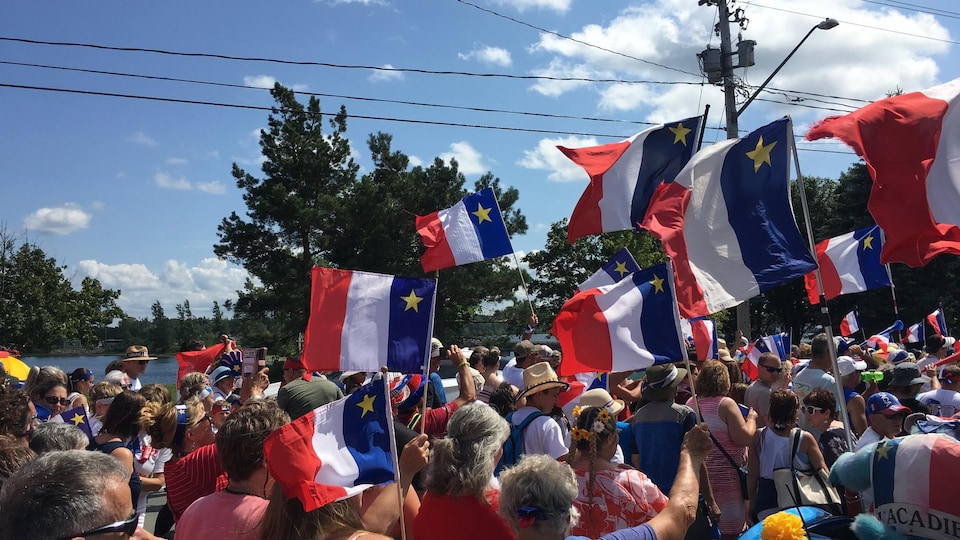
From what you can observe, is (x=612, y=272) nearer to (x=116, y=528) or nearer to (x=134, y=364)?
(x=134, y=364)

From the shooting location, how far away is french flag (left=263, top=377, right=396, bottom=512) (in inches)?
109

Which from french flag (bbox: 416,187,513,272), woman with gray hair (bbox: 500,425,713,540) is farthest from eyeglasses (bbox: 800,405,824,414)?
french flag (bbox: 416,187,513,272)

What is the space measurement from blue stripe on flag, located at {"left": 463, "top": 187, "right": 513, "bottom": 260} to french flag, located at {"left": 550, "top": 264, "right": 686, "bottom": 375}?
404 centimetres

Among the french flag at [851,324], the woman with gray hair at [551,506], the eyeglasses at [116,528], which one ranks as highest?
the french flag at [851,324]

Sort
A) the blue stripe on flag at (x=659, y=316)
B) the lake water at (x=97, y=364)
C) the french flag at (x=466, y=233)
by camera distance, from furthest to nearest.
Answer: the lake water at (x=97, y=364), the french flag at (x=466, y=233), the blue stripe on flag at (x=659, y=316)

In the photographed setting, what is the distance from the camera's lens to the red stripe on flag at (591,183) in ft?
24.0

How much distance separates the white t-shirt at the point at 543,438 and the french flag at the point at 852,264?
7.66 m

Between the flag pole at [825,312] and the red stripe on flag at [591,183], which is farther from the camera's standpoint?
the red stripe on flag at [591,183]

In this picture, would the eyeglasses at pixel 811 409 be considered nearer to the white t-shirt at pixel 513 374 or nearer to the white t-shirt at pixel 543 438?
the white t-shirt at pixel 543 438

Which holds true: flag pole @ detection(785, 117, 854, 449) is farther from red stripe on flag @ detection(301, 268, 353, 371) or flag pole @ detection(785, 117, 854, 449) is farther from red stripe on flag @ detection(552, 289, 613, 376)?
red stripe on flag @ detection(301, 268, 353, 371)

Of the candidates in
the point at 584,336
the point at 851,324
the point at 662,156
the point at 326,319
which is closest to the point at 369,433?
the point at 326,319

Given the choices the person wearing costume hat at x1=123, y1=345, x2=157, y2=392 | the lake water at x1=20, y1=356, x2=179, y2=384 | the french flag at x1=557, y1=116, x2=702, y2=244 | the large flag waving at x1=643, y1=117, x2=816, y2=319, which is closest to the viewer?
the large flag waving at x1=643, y1=117, x2=816, y2=319

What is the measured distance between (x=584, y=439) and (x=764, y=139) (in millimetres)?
2647

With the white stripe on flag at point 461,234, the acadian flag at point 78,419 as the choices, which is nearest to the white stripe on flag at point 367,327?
the acadian flag at point 78,419
